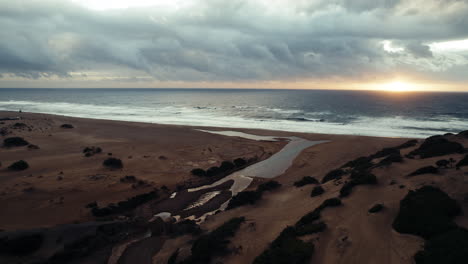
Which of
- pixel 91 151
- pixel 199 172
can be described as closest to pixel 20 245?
pixel 199 172

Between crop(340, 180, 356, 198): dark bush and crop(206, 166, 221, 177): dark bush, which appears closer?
crop(340, 180, 356, 198): dark bush

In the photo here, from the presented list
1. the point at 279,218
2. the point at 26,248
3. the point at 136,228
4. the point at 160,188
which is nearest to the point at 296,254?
the point at 279,218

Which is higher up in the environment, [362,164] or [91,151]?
[362,164]

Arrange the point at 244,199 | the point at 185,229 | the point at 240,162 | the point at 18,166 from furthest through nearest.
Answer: the point at 240,162
the point at 18,166
the point at 244,199
the point at 185,229

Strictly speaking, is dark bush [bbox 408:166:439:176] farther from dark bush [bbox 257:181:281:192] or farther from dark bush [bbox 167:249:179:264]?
dark bush [bbox 167:249:179:264]

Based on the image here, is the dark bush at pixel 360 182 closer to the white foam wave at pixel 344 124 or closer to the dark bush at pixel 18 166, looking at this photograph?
the dark bush at pixel 18 166

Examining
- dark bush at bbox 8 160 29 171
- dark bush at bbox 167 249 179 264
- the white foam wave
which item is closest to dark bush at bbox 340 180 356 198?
dark bush at bbox 167 249 179 264

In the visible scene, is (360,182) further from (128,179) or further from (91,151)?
(91,151)
